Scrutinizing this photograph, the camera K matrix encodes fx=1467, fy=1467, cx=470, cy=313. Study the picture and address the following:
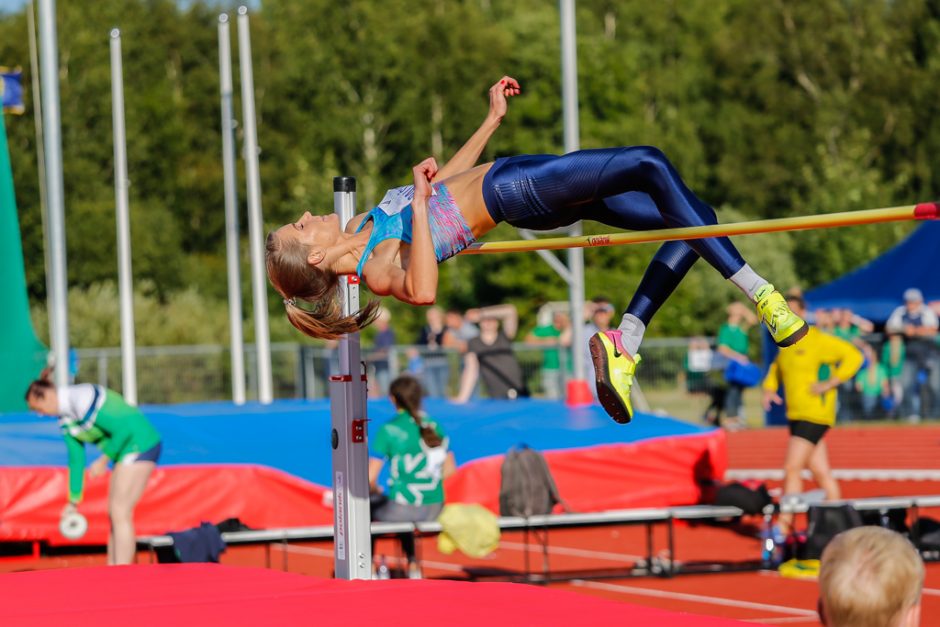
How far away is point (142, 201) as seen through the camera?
1224 inches

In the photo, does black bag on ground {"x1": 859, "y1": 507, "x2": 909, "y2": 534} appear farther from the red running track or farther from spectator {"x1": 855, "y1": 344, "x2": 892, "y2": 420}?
spectator {"x1": 855, "y1": 344, "x2": 892, "y2": 420}

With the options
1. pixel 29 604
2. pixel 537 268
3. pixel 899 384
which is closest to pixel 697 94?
pixel 537 268

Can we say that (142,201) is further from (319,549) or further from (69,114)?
(319,549)

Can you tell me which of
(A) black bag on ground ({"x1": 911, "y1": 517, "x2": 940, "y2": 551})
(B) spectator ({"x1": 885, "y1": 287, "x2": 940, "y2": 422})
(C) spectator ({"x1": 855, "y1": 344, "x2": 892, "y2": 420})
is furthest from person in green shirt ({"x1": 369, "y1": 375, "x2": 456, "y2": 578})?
(B) spectator ({"x1": 885, "y1": 287, "x2": 940, "y2": 422})

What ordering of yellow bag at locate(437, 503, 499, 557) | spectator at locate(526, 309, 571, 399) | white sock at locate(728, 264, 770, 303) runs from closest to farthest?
1. white sock at locate(728, 264, 770, 303)
2. yellow bag at locate(437, 503, 499, 557)
3. spectator at locate(526, 309, 571, 399)

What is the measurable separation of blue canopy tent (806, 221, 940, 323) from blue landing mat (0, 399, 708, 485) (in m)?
6.08

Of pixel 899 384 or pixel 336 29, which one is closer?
pixel 899 384

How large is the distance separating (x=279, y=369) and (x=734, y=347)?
18.7ft

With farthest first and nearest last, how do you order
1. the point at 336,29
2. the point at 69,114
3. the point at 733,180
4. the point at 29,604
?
the point at 733,180
the point at 336,29
the point at 69,114
the point at 29,604

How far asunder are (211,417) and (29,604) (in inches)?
311

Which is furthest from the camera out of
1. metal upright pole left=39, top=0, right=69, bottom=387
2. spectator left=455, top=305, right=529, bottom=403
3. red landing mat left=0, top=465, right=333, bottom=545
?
spectator left=455, top=305, right=529, bottom=403

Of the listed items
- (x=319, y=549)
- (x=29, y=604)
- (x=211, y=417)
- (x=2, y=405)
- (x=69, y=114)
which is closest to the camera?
(x=29, y=604)

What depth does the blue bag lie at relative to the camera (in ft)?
46.9

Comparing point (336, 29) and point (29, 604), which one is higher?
point (336, 29)
